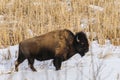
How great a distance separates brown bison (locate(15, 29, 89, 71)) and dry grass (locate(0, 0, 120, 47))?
1586mm

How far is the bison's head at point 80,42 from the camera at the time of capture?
6164 millimetres

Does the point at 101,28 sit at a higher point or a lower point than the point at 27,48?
lower

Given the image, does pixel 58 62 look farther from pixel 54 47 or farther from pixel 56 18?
pixel 56 18

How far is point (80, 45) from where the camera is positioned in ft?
20.4

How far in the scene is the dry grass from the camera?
8.02 metres

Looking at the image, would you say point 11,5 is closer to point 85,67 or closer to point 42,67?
point 42,67

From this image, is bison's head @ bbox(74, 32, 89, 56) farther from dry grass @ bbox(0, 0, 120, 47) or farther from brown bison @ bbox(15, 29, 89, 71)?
dry grass @ bbox(0, 0, 120, 47)

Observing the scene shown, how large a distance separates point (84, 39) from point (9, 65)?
1339 mm

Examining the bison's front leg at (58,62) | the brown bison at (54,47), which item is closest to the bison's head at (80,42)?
the brown bison at (54,47)

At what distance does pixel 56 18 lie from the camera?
888 cm

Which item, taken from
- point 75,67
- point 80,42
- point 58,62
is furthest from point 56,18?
point 75,67

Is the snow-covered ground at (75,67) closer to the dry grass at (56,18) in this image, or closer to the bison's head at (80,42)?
the bison's head at (80,42)

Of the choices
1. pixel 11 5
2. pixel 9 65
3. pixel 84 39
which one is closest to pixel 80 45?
pixel 84 39

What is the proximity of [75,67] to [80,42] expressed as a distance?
0.42 meters
